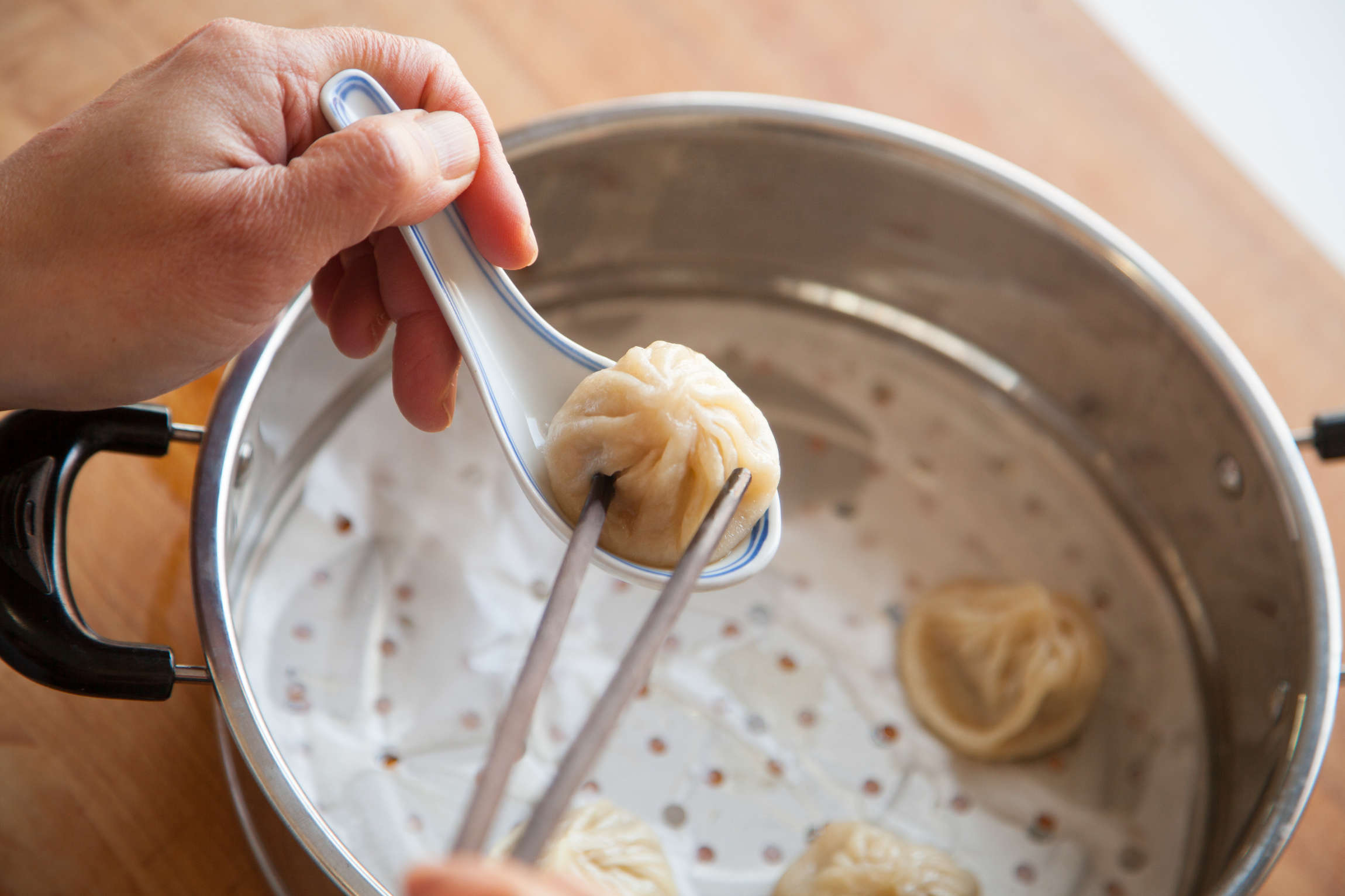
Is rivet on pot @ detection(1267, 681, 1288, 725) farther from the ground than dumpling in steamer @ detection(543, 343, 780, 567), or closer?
farther from the ground

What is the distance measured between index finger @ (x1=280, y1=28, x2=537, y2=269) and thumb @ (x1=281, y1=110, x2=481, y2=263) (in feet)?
0.27

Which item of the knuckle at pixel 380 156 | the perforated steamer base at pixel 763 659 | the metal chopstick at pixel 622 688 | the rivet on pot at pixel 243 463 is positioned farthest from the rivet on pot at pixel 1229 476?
the rivet on pot at pixel 243 463

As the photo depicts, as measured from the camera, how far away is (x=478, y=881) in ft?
1.32

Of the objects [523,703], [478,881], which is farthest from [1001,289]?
[478,881]

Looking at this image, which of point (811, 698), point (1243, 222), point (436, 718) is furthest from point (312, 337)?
point (1243, 222)

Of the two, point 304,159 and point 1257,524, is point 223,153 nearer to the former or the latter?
point 304,159

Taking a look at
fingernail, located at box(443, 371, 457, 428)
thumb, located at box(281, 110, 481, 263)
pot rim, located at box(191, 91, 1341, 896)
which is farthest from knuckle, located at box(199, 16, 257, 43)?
fingernail, located at box(443, 371, 457, 428)

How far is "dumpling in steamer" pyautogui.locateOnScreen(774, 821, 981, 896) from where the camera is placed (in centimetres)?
91

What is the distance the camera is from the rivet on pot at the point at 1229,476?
1021mm

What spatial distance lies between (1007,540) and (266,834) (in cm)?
86

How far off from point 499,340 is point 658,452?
0.62 feet

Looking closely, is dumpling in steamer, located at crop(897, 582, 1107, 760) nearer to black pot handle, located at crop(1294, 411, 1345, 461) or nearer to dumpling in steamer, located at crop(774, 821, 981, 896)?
dumpling in steamer, located at crop(774, 821, 981, 896)

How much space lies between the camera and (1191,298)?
3.36ft

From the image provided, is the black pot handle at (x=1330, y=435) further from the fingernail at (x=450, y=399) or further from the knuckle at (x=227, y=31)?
the knuckle at (x=227, y=31)
